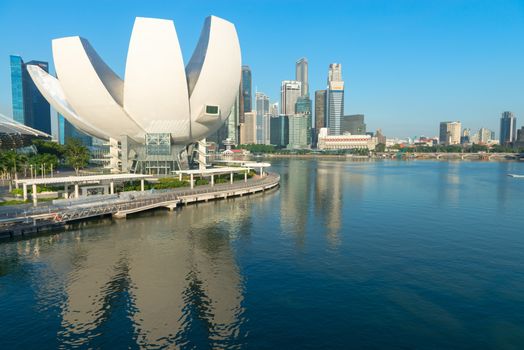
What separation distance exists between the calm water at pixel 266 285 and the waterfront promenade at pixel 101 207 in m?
1.56

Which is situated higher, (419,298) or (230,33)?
(230,33)

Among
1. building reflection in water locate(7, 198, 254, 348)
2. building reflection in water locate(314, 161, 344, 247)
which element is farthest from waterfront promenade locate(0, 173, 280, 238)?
building reflection in water locate(314, 161, 344, 247)

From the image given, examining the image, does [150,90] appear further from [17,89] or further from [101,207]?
[17,89]

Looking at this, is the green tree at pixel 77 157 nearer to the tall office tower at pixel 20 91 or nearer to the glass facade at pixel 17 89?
the glass facade at pixel 17 89

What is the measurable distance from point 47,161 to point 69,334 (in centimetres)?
5403

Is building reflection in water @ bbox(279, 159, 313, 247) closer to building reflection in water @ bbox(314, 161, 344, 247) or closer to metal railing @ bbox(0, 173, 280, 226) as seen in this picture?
building reflection in water @ bbox(314, 161, 344, 247)

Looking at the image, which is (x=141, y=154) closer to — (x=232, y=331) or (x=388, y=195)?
(x=388, y=195)

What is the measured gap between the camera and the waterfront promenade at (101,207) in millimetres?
29120

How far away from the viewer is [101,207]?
3534 centimetres

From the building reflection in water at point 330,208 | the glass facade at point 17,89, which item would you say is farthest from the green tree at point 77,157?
the glass facade at point 17,89

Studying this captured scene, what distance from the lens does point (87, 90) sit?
5041cm

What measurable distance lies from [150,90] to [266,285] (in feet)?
129

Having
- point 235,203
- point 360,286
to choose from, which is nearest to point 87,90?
point 235,203

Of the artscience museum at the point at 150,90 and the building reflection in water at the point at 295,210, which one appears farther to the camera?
the artscience museum at the point at 150,90
